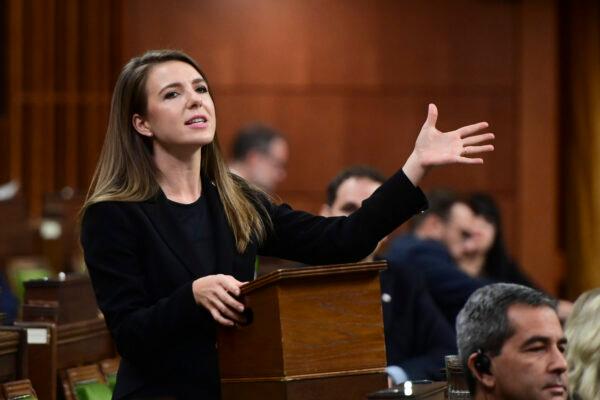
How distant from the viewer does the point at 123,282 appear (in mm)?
2729

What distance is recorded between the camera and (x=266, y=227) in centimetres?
296

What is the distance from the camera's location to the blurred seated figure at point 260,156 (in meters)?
7.43

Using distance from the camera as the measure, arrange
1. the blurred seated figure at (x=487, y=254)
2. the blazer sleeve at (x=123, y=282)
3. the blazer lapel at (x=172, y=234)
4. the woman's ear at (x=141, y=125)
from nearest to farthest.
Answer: the blazer sleeve at (x=123, y=282) → the blazer lapel at (x=172, y=234) → the woman's ear at (x=141, y=125) → the blurred seated figure at (x=487, y=254)

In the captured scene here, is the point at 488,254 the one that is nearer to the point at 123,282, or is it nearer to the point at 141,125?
the point at 141,125

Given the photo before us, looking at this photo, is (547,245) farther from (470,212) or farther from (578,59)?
(470,212)

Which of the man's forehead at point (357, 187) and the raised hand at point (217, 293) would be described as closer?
the raised hand at point (217, 293)

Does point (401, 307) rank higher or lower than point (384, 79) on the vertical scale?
lower

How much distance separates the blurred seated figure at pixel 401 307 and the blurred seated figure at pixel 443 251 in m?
0.11

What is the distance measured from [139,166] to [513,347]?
3.02 ft

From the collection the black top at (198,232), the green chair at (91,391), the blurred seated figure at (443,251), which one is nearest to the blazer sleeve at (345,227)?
the black top at (198,232)

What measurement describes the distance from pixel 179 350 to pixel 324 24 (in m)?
7.29

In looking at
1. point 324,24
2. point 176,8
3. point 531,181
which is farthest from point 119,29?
point 531,181

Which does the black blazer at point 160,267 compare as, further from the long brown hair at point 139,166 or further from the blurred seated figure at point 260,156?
the blurred seated figure at point 260,156

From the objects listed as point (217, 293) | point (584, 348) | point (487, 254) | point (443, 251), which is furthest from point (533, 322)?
point (487, 254)
